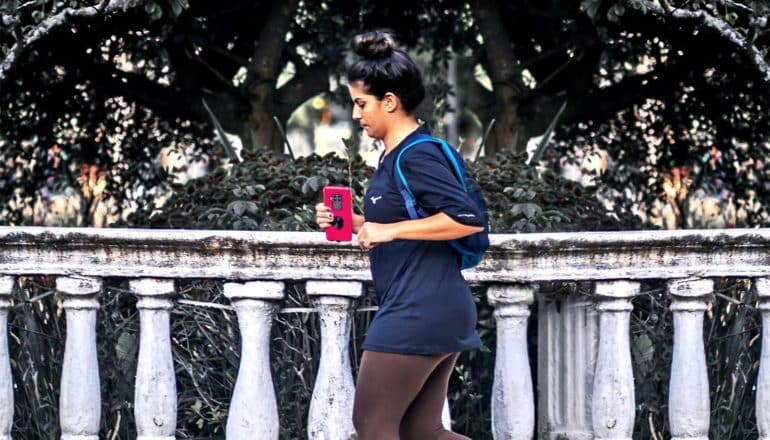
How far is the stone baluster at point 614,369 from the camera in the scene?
4.40 meters

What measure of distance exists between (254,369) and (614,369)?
1.16m

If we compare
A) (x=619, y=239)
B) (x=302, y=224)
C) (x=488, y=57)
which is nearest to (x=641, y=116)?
(x=488, y=57)

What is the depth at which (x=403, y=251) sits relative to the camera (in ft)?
11.9

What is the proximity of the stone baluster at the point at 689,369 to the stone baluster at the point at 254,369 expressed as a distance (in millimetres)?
1294

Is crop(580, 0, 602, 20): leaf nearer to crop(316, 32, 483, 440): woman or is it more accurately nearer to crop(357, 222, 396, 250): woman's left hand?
crop(316, 32, 483, 440): woman

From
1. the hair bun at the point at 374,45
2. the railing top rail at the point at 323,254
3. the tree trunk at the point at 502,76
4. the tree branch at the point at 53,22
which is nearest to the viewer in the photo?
the hair bun at the point at 374,45

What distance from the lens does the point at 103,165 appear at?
7781mm

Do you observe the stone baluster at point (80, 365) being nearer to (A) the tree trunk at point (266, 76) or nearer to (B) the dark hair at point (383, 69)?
(B) the dark hair at point (383, 69)

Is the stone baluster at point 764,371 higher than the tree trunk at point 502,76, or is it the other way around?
the tree trunk at point 502,76

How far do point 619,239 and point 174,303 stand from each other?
1481mm

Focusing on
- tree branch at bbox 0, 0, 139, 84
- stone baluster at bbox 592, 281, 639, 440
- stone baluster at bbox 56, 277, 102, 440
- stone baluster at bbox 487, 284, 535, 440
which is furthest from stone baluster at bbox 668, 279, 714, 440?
tree branch at bbox 0, 0, 139, 84

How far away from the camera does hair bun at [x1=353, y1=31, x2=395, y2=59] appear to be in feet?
11.8

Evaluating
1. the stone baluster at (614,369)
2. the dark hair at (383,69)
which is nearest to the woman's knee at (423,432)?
the stone baluster at (614,369)

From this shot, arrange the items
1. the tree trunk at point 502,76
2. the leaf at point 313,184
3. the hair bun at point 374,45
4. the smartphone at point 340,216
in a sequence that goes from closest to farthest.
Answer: the hair bun at point 374,45, the smartphone at point 340,216, the leaf at point 313,184, the tree trunk at point 502,76
